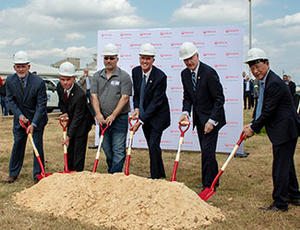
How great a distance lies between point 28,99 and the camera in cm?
578

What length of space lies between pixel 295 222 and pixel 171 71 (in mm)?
5032

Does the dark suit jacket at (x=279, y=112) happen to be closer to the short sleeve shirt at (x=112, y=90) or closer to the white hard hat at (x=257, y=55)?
the white hard hat at (x=257, y=55)

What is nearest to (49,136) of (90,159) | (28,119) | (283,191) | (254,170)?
(90,159)

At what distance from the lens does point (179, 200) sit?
13.4 ft

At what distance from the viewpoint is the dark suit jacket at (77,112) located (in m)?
5.62

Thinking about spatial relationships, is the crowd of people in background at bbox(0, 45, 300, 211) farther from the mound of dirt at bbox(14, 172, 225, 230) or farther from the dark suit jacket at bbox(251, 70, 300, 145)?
the mound of dirt at bbox(14, 172, 225, 230)

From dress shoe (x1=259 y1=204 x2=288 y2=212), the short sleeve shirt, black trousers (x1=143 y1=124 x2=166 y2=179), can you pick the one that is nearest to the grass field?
dress shoe (x1=259 y1=204 x2=288 y2=212)

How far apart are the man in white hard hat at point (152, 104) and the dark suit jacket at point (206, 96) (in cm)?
47

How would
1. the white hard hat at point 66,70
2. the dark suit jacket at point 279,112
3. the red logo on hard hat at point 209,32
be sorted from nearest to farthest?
the dark suit jacket at point 279,112 < the white hard hat at point 66,70 < the red logo on hard hat at point 209,32

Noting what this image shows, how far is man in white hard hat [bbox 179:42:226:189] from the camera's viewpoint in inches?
204

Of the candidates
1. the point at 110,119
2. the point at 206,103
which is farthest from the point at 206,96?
the point at 110,119

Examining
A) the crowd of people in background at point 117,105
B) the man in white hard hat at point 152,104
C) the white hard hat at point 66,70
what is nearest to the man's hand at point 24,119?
the crowd of people in background at point 117,105

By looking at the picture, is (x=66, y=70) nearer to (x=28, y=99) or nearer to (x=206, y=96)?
(x=28, y=99)

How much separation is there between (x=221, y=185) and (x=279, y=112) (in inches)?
74.8
